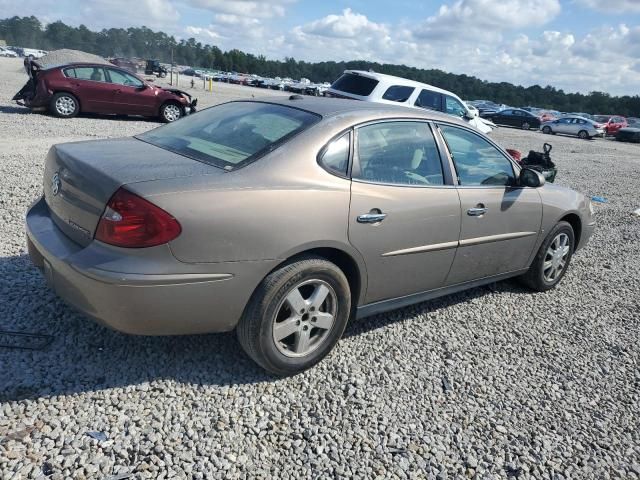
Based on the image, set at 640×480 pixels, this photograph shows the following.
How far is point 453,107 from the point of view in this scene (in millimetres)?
13391

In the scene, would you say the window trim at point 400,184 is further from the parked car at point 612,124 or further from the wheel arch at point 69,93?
the parked car at point 612,124

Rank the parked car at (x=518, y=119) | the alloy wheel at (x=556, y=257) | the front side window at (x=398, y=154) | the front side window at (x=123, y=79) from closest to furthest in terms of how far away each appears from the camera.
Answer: the front side window at (x=398, y=154) < the alloy wheel at (x=556, y=257) < the front side window at (x=123, y=79) < the parked car at (x=518, y=119)

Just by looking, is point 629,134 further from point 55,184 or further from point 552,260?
point 55,184

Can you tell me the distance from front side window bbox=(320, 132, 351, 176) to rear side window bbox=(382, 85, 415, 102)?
911cm

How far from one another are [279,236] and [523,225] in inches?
96.8

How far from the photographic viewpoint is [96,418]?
2619 millimetres

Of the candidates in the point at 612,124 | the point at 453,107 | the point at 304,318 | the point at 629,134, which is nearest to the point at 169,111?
the point at 453,107

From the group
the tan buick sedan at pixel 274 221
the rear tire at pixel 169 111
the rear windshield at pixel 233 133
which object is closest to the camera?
the tan buick sedan at pixel 274 221

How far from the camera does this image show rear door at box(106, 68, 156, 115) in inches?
551

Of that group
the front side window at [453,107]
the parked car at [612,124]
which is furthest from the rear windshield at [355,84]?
the parked car at [612,124]

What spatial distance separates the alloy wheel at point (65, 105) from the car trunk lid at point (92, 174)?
37.8ft

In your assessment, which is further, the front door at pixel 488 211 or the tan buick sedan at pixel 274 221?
the front door at pixel 488 211

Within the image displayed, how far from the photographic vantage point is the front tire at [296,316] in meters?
2.90

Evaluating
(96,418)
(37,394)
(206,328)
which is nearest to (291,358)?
(206,328)
